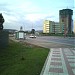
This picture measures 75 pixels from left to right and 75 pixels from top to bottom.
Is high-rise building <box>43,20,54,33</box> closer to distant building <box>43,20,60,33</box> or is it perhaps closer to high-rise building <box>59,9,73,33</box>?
distant building <box>43,20,60,33</box>

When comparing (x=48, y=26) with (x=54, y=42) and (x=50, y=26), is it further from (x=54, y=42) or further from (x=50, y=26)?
(x=54, y=42)

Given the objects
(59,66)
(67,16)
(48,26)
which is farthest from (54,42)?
(48,26)

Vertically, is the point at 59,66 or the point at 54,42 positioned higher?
the point at 59,66

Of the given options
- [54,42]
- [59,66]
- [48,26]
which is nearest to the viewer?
[59,66]

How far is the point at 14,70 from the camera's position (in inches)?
418

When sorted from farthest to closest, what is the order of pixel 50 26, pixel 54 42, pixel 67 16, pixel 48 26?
pixel 50 26 → pixel 48 26 → pixel 54 42 → pixel 67 16

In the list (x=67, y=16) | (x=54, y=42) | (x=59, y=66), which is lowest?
(x=54, y=42)

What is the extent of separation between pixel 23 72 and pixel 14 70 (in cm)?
56

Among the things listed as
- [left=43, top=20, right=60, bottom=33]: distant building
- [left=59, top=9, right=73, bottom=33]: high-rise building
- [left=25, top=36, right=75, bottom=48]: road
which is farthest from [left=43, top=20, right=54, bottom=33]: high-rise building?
[left=59, top=9, right=73, bottom=33]: high-rise building

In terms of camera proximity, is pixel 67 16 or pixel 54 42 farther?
pixel 54 42

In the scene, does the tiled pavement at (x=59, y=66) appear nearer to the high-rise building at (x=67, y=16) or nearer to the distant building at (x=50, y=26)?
the high-rise building at (x=67, y=16)

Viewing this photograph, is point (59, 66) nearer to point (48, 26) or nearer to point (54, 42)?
point (54, 42)

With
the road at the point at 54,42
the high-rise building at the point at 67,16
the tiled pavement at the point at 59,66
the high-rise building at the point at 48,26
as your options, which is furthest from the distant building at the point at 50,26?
the tiled pavement at the point at 59,66

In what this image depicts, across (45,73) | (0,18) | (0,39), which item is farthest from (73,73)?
(0,18)
